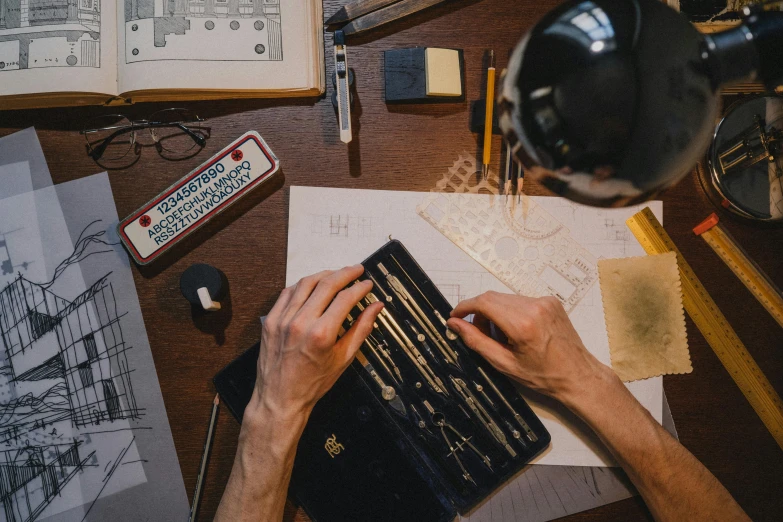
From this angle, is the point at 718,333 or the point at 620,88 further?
the point at 718,333

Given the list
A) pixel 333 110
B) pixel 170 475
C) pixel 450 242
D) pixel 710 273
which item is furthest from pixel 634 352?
pixel 170 475

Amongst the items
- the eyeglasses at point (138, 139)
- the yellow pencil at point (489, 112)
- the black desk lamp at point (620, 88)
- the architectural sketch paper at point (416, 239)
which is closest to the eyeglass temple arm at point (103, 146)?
the eyeglasses at point (138, 139)

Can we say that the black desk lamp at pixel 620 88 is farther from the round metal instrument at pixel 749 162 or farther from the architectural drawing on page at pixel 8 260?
the architectural drawing on page at pixel 8 260

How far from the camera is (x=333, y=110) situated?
115 cm

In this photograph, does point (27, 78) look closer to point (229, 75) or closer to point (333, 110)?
point (229, 75)

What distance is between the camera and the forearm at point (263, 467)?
0.99 metres

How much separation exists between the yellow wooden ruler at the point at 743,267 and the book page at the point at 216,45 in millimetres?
→ 974

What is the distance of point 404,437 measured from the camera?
1.05 metres

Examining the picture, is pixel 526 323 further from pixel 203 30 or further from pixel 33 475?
pixel 33 475

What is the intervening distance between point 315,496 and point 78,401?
0.57 meters

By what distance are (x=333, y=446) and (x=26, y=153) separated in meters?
0.95

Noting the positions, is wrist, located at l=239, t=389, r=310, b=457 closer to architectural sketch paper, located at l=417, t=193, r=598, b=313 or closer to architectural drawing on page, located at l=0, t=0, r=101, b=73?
architectural sketch paper, located at l=417, t=193, r=598, b=313

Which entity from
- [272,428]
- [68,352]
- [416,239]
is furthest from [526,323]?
[68,352]

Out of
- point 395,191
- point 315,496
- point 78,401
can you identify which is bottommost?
point 315,496
